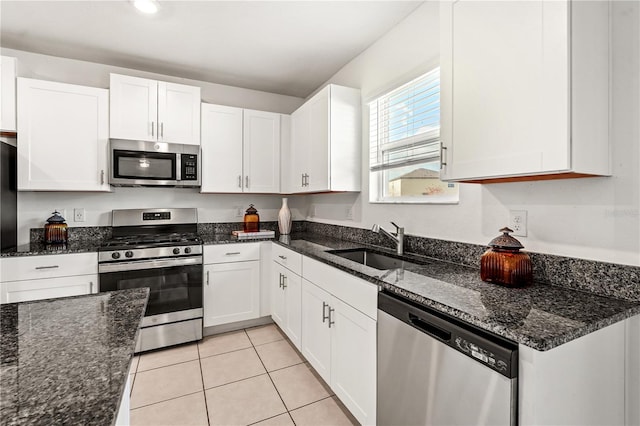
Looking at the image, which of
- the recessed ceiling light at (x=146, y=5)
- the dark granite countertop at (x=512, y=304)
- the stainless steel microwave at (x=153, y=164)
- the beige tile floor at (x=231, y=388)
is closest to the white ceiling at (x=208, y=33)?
the recessed ceiling light at (x=146, y=5)

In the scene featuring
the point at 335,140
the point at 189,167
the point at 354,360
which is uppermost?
the point at 335,140

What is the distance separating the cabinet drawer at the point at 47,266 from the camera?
7.35ft

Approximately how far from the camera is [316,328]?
214cm

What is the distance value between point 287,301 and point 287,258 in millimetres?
361

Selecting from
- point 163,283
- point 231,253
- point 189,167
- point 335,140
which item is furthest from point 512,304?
point 189,167

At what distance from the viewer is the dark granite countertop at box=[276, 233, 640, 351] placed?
92 cm

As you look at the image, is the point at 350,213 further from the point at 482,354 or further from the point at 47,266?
the point at 47,266

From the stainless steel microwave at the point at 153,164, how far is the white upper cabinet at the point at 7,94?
67 centimetres

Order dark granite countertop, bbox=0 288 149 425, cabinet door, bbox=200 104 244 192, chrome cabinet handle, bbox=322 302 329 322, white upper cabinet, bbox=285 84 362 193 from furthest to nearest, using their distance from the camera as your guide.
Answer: cabinet door, bbox=200 104 244 192, white upper cabinet, bbox=285 84 362 193, chrome cabinet handle, bbox=322 302 329 322, dark granite countertop, bbox=0 288 149 425

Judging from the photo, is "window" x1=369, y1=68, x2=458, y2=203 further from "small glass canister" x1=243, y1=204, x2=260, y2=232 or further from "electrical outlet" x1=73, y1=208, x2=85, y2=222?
"electrical outlet" x1=73, y1=208, x2=85, y2=222

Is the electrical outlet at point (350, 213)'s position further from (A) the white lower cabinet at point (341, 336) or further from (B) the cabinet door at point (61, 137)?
(B) the cabinet door at point (61, 137)

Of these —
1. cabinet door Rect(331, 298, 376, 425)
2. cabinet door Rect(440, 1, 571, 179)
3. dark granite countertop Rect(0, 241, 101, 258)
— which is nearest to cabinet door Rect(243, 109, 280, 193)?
dark granite countertop Rect(0, 241, 101, 258)

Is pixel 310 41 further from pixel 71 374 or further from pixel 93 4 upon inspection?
pixel 71 374

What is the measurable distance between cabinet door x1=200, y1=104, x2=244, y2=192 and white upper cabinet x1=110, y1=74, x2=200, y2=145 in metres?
0.12
